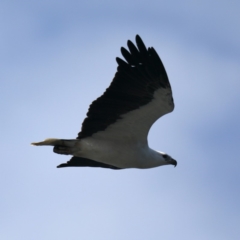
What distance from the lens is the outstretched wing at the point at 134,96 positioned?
26.0 meters

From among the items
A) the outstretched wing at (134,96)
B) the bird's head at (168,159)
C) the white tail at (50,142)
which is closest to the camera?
the outstretched wing at (134,96)

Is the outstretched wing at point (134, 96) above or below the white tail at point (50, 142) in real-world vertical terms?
above

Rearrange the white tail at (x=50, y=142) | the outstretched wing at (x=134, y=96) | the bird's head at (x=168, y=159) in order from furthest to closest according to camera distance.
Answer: the bird's head at (x=168, y=159) → the white tail at (x=50, y=142) → the outstretched wing at (x=134, y=96)

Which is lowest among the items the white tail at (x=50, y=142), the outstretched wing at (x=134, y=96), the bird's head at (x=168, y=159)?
the bird's head at (x=168, y=159)

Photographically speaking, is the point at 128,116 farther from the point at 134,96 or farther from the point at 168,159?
the point at 168,159

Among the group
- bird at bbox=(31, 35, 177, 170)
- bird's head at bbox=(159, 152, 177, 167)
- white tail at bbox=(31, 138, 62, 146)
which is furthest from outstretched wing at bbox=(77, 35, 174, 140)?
bird's head at bbox=(159, 152, 177, 167)

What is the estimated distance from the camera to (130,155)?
88.5 feet

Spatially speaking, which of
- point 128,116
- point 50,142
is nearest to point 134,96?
point 128,116

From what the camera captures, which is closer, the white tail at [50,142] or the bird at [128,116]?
the bird at [128,116]

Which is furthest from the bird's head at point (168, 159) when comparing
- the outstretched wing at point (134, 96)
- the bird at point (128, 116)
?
the outstretched wing at point (134, 96)

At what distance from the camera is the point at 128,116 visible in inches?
1046

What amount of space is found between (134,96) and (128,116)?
613mm

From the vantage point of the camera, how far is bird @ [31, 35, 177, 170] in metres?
26.0

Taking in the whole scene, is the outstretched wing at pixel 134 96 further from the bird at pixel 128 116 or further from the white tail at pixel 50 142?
the white tail at pixel 50 142
